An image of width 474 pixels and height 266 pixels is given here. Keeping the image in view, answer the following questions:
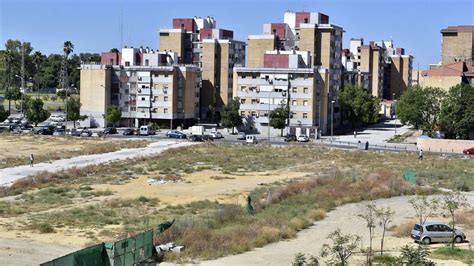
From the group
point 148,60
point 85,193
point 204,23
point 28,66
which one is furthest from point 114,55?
point 28,66

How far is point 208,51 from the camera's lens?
389ft

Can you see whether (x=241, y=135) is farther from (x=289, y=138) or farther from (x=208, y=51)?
(x=208, y=51)

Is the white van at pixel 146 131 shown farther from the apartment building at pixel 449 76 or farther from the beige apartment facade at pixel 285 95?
the apartment building at pixel 449 76

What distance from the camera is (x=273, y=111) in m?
97.8

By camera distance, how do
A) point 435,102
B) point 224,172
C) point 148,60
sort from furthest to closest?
1. point 148,60
2. point 435,102
3. point 224,172

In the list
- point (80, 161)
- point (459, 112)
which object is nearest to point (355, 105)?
point (459, 112)

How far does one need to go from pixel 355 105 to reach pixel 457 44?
2344 cm

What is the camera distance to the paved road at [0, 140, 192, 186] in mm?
55200

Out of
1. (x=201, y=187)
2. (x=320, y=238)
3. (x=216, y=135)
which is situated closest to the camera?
(x=320, y=238)

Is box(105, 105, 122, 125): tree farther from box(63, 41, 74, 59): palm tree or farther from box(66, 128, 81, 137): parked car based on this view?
box(63, 41, 74, 59): palm tree

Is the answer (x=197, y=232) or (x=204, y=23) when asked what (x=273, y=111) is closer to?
(x=204, y=23)

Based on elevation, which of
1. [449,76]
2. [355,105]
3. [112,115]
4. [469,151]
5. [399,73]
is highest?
[399,73]

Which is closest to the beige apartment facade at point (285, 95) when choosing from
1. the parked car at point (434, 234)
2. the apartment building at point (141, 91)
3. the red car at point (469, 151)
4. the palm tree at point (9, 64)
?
the apartment building at point (141, 91)

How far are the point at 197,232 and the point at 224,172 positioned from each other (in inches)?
1199
